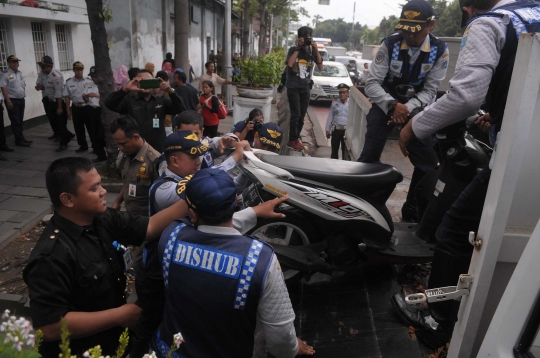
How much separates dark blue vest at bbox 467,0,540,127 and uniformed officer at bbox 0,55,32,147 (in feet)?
27.5

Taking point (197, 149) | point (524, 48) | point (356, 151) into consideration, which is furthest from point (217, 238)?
point (356, 151)

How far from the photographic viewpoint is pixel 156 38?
1711 centimetres

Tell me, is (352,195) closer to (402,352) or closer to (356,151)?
(402,352)

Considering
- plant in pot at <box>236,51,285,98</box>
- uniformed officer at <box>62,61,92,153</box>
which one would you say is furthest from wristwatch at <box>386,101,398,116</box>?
uniformed officer at <box>62,61,92,153</box>

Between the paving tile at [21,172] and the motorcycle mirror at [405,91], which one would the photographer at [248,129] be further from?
the paving tile at [21,172]

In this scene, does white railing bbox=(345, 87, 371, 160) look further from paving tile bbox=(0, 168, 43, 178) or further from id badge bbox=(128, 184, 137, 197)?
paving tile bbox=(0, 168, 43, 178)

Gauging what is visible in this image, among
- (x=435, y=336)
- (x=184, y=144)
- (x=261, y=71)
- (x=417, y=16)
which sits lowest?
(x=435, y=336)

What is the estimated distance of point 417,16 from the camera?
3398 millimetres

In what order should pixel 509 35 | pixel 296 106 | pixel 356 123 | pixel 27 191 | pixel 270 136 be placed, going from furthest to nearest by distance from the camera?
1. pixel 296 106
2. pixel 356 123
3. pixel 27 191
4. pixel 270 136
5. pixel 509 35

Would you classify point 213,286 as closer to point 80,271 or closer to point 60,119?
point 80,271

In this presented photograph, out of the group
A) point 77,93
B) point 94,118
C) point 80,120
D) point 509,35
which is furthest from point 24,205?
point 509,35

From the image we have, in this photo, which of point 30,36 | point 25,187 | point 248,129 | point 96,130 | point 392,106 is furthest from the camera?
point 30,36

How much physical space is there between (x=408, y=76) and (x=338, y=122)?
4464 millimetres

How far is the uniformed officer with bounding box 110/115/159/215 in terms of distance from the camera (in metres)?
3.44
